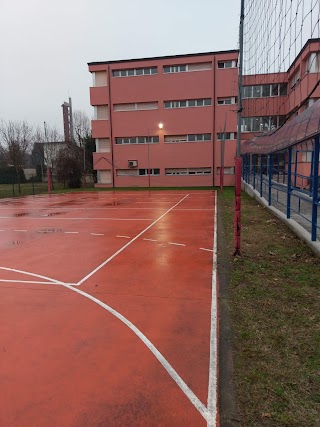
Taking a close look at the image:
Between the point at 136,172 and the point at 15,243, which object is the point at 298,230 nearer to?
the point at 15,243

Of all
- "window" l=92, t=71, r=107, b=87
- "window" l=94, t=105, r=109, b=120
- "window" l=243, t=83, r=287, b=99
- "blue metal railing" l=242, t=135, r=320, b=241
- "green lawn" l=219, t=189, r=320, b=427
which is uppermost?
"window" l=92, t=71, r=107, b=87

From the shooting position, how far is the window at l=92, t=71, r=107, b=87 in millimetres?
33562

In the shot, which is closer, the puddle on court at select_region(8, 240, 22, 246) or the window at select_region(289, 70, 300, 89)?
the puddle on court at select_region(8, 240, 22, 246)

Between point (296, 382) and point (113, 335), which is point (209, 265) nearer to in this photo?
point (113, 335)

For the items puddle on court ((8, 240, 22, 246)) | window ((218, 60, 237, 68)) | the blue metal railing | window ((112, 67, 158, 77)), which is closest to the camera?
the blue metal railing

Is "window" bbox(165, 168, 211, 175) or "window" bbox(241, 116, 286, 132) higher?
"window" bbox(241, 116, 286, 132)

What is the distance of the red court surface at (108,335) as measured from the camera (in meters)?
2.76

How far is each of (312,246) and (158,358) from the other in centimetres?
524

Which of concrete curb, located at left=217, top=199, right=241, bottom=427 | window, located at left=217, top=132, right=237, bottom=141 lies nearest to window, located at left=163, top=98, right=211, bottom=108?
window, located at left=217, top=132, right=237, bottom=141

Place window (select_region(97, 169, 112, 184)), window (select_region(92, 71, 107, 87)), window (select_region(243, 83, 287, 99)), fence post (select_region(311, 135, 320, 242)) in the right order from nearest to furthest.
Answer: fence post (select_region(311, 135, 320, 242)) < window (select_region(243, 83, 287, 99)) < window (select_region(92, 71, 107, 87)) < window (select_region(97, 169, 112, 184))

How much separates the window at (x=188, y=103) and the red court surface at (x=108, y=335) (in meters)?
25.6

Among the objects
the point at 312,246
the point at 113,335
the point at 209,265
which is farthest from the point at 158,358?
the point at 312,246

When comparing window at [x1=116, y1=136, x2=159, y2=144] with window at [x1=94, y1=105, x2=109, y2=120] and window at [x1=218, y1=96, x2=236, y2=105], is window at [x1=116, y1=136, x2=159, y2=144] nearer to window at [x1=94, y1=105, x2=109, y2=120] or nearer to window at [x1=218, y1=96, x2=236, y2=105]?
window at [x1=94, y1=105, x2=109, y2=120]

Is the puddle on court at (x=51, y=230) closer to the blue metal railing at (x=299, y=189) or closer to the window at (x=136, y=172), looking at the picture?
the blue metal railing at (x=299, y=189)
